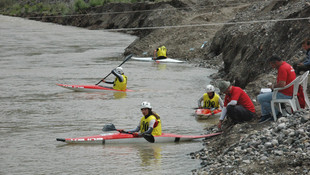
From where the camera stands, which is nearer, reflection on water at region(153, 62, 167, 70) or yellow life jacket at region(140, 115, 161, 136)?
yellow life jacket at region(140, 115, 161, 136)

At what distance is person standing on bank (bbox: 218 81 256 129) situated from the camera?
37.6 feet

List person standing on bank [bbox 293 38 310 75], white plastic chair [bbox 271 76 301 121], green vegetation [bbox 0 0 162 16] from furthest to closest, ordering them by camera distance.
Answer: green vegetation [bbox 0 0 162 16] → person standing on bank [bbox 293 38 310 75] → white plastic chair [bbox 271 76 301 121]

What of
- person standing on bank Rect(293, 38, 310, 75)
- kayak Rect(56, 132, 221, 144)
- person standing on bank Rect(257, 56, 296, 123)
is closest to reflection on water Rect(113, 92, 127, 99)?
kayak Rect(56, 132, 221, 144)

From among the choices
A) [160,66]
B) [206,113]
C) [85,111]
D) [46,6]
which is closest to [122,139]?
[206,113]

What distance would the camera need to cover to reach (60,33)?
5450 cm

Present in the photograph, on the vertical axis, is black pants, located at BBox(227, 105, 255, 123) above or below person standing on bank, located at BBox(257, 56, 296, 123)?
below

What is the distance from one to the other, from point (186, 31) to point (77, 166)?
26.3 meters

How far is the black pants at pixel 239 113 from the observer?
11.6 meters

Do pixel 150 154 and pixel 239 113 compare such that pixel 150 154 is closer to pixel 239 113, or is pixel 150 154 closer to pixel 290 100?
pixel 239 113

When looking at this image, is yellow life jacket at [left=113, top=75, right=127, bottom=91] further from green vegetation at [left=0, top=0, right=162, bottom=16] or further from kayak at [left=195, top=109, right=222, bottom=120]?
green vegetation at [left=0, top=0, right=162, bottom=16]

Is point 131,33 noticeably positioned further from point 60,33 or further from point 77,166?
point 77,166

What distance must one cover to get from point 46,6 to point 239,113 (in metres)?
73.1

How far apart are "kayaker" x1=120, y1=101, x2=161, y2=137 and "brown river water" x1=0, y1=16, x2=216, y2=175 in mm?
330

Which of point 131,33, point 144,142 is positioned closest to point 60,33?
point 131,33
